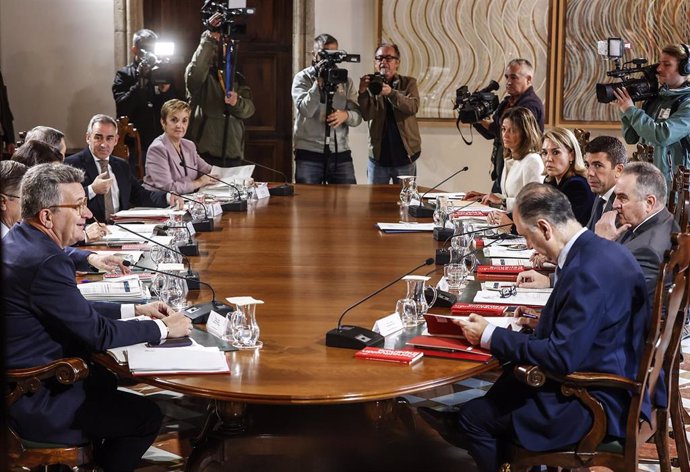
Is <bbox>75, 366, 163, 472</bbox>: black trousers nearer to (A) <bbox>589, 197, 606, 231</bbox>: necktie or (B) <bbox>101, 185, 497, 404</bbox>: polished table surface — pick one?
(B) <bbox>101, 185, 497, 404</bbox>: polished table surface

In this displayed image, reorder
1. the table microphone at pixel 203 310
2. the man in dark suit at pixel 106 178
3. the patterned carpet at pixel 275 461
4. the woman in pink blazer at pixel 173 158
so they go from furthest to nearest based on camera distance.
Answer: the woman in pink blazer at pixel 173 158 < the man in dark suit at pixel 106 178 < the patterned carpet at pixel 275 461 < the table microphone at pixel 203 310

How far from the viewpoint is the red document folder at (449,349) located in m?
2.46

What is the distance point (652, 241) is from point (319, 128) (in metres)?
3.92

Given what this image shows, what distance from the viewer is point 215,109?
23.7 feet

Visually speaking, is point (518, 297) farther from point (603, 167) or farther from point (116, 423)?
point (116, 423)

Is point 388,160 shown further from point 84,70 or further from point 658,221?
point 658,221

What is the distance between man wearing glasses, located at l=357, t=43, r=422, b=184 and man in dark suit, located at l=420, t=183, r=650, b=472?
4.49 m

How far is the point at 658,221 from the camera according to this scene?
3334 millimetres

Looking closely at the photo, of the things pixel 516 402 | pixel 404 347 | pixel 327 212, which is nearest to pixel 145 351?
pixel 404 347

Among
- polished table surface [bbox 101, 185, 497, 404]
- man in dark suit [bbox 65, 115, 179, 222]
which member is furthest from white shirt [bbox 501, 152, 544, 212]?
man in dark suit [bbox 65, 115, 179, 222]

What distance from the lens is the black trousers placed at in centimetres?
248

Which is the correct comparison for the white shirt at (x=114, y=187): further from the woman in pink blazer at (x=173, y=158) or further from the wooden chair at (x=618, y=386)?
the wooden chair at (x=618, y=386)

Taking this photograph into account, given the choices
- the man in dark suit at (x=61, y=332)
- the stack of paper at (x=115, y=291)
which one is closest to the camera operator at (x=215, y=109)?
the stack of paper at (x=115, y=291)

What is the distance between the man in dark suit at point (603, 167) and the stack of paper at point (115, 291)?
2.09 meters
